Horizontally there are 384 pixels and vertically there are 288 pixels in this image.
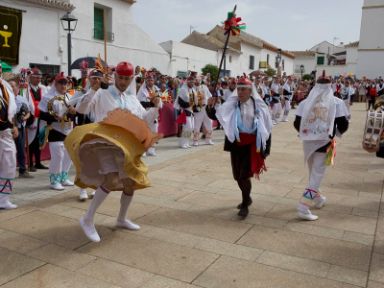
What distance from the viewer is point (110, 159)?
13.3ft

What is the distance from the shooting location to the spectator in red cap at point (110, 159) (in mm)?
3924

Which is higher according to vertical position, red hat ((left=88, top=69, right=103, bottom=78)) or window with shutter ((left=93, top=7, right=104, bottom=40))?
window with shutter ((left=93, top=7, right=104, bottom=40))

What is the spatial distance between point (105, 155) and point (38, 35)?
46.1 ft

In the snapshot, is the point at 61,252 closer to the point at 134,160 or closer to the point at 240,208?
the point at 134,160

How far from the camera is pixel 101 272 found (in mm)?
3486

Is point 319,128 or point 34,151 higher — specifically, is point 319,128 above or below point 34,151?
above

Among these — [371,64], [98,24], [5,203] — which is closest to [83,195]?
[5,203]

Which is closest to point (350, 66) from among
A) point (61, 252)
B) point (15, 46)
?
point (15, 46)

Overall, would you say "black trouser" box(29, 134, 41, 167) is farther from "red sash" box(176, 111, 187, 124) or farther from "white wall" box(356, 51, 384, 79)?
"white wall" box(356, 51, 384, 79)

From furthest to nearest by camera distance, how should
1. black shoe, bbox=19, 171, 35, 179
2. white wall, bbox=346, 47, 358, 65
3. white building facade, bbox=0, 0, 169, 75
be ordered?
1. white wall, bbox=346, 47, 358, 65
2. white building facade, bbox=0, 0, 169, 75
3. black shoe, bbox=19, 171, 35, 179

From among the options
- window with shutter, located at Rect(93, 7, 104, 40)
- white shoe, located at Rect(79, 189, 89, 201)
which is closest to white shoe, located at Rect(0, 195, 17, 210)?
white shoe, located at Rect(79, 189, 89, 201)

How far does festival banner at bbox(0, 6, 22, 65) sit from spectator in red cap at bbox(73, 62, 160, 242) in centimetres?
1173

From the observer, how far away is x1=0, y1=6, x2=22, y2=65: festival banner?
14.4 metres

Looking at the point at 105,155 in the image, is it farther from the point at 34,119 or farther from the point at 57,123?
the point at 34,119
